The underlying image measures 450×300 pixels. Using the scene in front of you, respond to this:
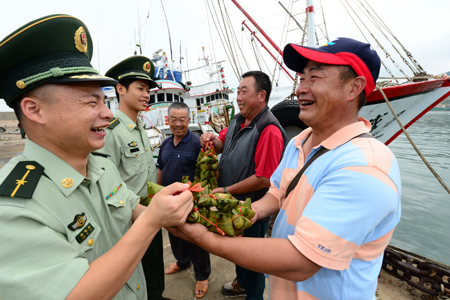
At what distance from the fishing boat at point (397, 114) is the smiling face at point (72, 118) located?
3699 millimetres


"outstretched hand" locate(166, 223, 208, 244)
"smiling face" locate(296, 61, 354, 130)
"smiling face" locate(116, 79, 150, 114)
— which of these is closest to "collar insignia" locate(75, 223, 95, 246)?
"outstretched hand" locate(166, 223, 208, 244)

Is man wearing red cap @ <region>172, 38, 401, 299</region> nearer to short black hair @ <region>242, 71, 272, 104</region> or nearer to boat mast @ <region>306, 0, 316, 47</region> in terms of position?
short black hair @ <region>242, 71, 272, 104</region>

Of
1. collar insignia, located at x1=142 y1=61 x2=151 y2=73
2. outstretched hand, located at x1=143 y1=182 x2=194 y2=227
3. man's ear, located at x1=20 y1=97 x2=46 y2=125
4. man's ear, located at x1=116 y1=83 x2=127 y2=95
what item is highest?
collar insignia, located at x1=142 y1=61 x2=151 y2=73

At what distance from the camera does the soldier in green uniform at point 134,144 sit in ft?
8.09

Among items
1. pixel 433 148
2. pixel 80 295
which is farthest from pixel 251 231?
pixel 433 148

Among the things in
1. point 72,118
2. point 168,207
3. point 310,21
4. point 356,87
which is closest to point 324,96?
point 356,87

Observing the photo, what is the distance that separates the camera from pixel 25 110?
994 millimetres

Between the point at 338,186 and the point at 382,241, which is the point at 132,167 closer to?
the point at 338,186

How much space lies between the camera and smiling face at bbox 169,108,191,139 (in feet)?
10.7

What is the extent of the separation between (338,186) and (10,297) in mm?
1426

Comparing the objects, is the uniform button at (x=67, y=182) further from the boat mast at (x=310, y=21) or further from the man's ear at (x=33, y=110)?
the boat mast at (x=310, y=21)

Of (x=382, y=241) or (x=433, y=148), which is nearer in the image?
(x=382, y=241)

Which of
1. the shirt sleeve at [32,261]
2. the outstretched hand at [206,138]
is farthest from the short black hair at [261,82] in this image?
the shirt sleeve at [32,261]

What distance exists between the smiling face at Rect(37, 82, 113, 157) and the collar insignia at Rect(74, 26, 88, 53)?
0.30m
